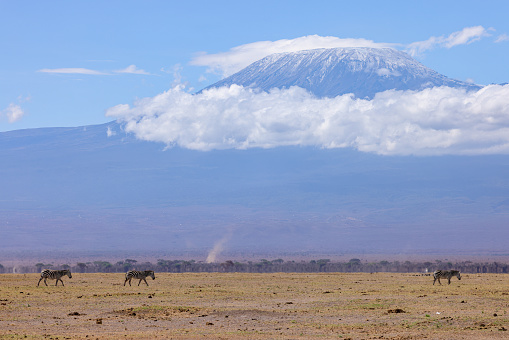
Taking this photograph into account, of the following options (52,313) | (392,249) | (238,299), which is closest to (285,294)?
(238,299)

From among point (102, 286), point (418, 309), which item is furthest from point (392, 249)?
point (418, 309)

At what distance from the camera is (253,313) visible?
28.0 meters

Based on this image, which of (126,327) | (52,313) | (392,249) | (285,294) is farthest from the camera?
(392,249)

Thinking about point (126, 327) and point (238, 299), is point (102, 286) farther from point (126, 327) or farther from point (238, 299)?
point (126, 327)

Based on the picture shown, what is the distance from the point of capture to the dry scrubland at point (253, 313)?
74.7 ft

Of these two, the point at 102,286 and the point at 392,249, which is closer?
the point at 102,286

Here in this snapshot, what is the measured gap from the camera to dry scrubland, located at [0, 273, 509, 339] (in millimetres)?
22766

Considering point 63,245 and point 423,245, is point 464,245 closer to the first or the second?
point 423,245

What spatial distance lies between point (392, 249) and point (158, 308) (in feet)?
509

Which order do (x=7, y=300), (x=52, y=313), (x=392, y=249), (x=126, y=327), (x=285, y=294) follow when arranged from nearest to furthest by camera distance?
1. (x=126, y=327)
2. (x=52, y=313)
3. (x=7, y=300)
4. (x=285, y=294)
5. (x=392, y=249)

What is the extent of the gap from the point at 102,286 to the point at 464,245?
151759 mm

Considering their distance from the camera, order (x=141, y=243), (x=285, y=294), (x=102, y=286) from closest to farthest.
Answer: (x=285, y=294) < (x=102, y=286) < (x=141, y=243)

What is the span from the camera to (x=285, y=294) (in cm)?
3700

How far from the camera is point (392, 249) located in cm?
17975
